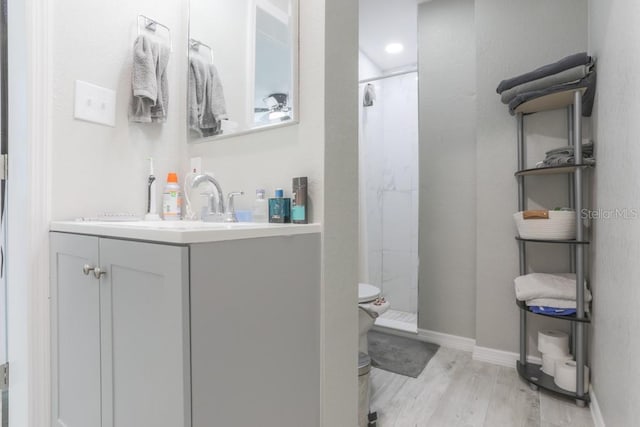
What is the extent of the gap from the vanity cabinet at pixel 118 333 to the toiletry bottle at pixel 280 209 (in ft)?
1.31

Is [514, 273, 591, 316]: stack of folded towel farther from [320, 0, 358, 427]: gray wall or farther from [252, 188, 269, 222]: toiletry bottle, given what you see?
[252, 188, 269, 222]: toiletry bottle

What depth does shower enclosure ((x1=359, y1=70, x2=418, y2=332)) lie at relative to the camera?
3.03 m

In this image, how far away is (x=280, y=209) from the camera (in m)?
1.04

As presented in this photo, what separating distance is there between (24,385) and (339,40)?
155 centimetres

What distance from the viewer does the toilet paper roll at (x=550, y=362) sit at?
183 centimetres

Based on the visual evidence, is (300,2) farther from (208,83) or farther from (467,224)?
(467,224)

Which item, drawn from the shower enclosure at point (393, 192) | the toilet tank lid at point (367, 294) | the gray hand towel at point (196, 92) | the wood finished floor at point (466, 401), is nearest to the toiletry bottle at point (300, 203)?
the gray hand towel at point (196, 92)

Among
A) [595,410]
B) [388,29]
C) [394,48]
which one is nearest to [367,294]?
[595,410]

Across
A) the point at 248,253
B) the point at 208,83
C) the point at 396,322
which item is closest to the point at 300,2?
the point at 208,83

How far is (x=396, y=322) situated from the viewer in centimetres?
278

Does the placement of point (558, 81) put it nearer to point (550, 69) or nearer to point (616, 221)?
point (550, 69)

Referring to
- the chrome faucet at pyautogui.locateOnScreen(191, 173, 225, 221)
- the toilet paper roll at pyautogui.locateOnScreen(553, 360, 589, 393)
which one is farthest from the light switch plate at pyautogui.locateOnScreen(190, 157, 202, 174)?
the toilet paper roll at pyautogui.locateOnScreen(553, 360, 589, 393)

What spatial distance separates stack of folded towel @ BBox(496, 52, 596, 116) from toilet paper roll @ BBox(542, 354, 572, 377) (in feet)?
4.42

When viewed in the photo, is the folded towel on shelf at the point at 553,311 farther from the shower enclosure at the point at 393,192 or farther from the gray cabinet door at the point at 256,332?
the gray cabinet door at the point at 256,332
